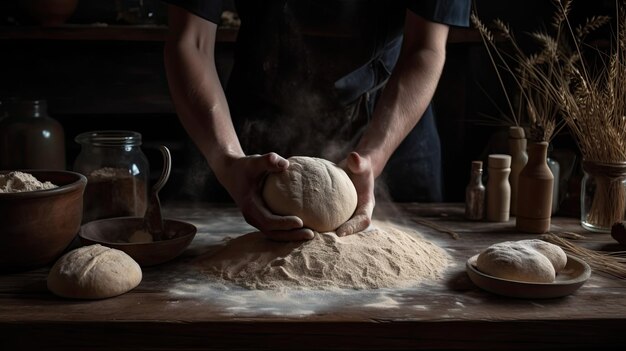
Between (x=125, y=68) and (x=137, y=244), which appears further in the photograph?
(x=125, y=68)

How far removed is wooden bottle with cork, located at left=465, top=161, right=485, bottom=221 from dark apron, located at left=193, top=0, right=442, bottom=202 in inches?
14.2

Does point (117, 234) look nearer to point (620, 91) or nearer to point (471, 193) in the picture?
point (471, 193)

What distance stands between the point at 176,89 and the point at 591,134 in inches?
48.7

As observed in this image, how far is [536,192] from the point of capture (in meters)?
1.85

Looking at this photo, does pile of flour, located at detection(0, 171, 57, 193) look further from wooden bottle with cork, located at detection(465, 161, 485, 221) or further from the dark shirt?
wooden bottle with cork, located at detection(465, 161, 485, 221)

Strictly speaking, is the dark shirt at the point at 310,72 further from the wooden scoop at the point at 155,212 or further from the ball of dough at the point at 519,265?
the ball of dough at the point at 519,265

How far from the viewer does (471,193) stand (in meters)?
2.04

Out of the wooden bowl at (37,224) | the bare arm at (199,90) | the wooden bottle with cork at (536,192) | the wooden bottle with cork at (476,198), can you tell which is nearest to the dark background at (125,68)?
the bare arm at (199,90)

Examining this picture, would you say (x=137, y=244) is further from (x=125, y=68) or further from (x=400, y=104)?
(x=125, y=68)

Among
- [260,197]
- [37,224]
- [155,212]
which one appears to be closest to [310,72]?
[260,197]

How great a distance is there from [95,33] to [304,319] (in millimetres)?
2708

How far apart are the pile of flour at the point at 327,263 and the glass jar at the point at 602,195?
23.2 inches

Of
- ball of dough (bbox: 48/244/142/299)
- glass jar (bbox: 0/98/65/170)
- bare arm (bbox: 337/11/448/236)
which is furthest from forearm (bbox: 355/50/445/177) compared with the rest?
glass jar (bbox: 0/98/65/170)
